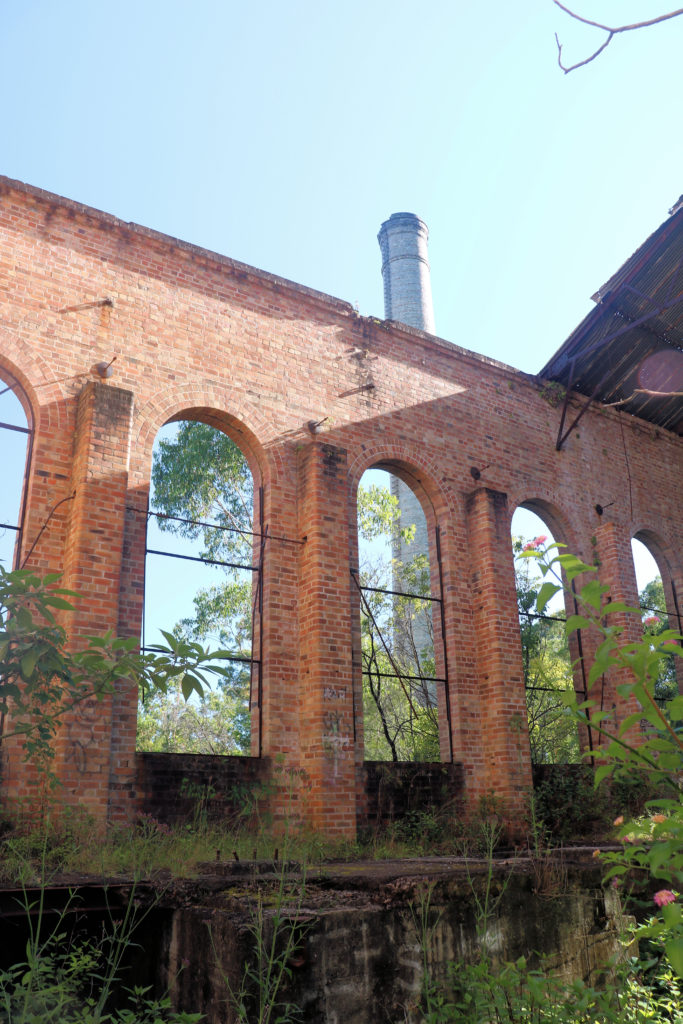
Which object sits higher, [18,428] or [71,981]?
[18,428]

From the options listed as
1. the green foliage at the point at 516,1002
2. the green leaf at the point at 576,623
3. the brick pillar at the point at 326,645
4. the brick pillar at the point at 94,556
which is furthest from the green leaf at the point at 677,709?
Result: the brick pillar at the point at 326,645

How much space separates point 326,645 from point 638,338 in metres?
8.73

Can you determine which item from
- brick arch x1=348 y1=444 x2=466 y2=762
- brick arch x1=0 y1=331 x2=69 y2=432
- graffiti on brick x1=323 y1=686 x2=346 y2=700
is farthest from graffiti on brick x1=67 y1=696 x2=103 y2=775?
brick arch x1=348 y1=444 x2=466 y2=762

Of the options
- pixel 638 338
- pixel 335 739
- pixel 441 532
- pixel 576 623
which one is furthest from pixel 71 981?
pixel 638 338

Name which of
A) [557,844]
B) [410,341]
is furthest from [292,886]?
[410,341]

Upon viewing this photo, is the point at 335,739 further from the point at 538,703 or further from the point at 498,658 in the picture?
the point at 538,703

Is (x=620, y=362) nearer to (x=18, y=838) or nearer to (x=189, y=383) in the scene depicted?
(x=189, y=383)

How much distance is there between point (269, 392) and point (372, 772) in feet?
15.6

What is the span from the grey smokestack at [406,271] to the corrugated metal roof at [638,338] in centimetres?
1122

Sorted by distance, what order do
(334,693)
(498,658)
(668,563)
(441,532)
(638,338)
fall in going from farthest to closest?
(668,563) < (638,338) < (441,532) < (498,658) < (334,693)

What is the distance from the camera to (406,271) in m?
25.9

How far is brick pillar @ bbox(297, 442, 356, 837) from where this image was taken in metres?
8.66

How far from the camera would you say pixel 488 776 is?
405 inches

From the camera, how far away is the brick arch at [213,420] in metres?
8.98
